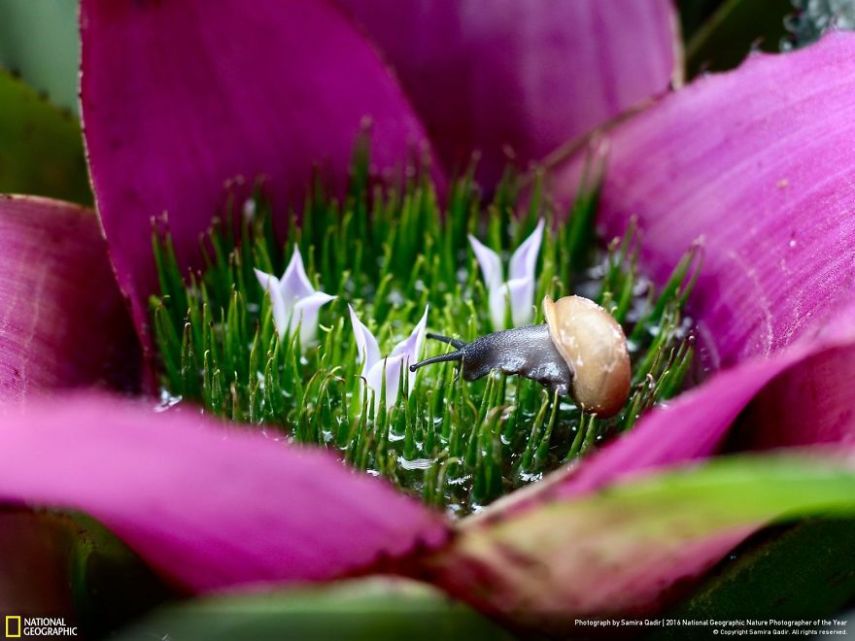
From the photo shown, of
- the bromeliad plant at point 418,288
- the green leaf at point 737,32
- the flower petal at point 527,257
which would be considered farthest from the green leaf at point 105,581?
the green leaf at point 737,32

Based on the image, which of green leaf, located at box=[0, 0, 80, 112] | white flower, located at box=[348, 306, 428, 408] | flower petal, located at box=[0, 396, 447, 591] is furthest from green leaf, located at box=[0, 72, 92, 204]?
flower petal, located at box=[0, 396, 447, 591]

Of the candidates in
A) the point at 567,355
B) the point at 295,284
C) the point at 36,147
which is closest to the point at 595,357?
the point at 567,355

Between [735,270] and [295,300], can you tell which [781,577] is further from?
[295,300]

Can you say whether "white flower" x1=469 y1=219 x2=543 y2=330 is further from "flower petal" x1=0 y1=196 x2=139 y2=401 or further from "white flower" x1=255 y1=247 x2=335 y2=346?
"flower petal" x1=0 y1=196 x2=139 y2=401

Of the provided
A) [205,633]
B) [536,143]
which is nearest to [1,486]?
[205,633]

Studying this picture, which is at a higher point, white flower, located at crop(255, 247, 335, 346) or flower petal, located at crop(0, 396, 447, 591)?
white flower, located at crop(255, 247, 335, 346)

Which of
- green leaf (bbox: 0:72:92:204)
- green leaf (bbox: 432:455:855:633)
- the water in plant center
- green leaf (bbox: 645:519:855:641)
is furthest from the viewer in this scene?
green leaf (bbox: 0:72:92:204)
